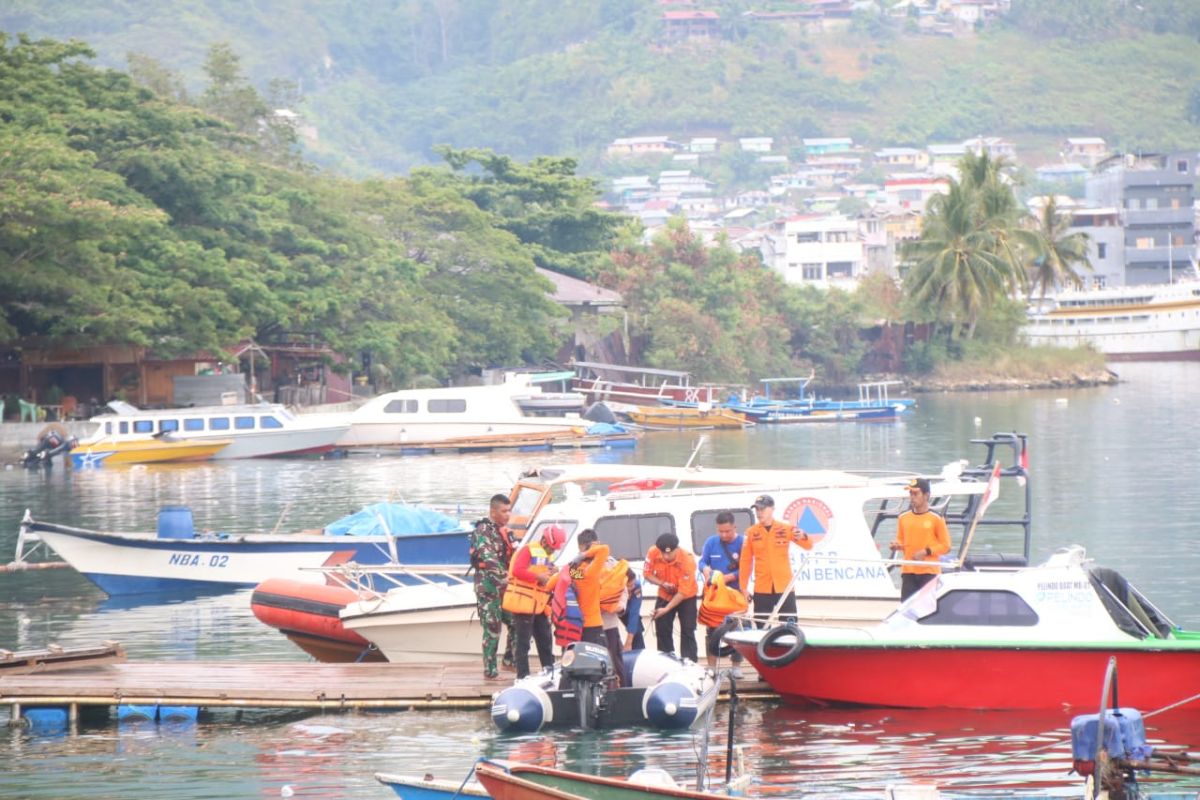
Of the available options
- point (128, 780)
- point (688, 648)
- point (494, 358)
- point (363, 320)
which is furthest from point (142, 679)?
point (494, 358)

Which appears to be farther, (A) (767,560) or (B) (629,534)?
(B) (629,534)

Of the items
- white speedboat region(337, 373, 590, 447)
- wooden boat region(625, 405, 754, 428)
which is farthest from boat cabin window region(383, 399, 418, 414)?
wooden boat region(625, 405, 754, 428)

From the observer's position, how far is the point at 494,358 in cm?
7575

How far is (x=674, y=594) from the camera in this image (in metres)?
18.9

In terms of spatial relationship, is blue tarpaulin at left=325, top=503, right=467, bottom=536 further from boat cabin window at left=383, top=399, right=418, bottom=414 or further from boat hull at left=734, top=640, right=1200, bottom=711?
boat cabin window at left=383, top=399, right=418, bottom=414

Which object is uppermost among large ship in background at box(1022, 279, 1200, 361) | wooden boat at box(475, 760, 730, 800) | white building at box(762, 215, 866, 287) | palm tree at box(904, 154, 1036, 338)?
white building at box(762, 215, 866, 287)

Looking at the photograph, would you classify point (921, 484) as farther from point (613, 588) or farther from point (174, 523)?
point (174, 523)

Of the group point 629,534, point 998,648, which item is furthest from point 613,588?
point 998,648

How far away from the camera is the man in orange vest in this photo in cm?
1831

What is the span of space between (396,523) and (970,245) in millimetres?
69690

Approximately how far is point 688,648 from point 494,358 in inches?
2249

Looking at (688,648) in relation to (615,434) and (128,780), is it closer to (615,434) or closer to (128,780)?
(128,780)

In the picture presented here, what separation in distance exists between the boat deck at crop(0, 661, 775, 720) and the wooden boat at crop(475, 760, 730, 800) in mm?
4946

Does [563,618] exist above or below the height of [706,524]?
below
